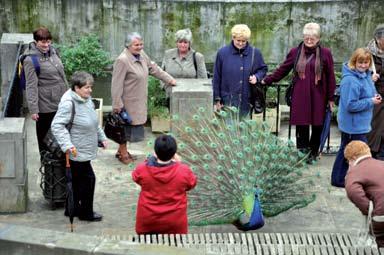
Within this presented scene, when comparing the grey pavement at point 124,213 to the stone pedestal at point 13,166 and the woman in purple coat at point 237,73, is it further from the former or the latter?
the woman in purple coat at point 237,73

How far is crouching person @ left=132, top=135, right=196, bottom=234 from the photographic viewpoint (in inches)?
268

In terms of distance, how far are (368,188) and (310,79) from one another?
2.89 meters

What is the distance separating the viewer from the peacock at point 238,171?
25.7ft

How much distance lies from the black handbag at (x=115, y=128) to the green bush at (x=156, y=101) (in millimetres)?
1525

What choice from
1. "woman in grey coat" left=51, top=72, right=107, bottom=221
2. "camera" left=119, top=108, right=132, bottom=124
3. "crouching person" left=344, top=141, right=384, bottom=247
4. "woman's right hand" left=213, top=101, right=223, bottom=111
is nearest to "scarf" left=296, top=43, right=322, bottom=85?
"woman's right hand" left=213, top=101, right=223, bottom=111

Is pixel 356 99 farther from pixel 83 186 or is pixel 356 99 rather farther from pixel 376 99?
pixel 83 186

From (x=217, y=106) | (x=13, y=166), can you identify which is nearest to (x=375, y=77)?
(x=217, y=106)

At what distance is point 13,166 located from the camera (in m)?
8.38

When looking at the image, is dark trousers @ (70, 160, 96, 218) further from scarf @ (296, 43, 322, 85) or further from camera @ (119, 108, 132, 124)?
scarf @ (296, 43, 322, 85)

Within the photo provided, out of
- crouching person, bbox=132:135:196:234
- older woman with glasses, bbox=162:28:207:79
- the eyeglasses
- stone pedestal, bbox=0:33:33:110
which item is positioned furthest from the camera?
stone pedestal, bbox=0:33:33:110

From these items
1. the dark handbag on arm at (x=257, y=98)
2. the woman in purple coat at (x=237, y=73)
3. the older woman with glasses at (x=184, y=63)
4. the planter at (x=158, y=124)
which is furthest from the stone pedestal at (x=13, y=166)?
the planter at (x=158, y=124)

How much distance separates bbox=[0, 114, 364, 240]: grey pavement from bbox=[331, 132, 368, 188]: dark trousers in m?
0.09

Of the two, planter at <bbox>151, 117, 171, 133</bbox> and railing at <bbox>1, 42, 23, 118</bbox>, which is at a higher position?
railing at <bbox>1, 42, 23, 118</bbox>

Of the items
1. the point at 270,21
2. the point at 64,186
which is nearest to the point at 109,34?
the point at 270,21
